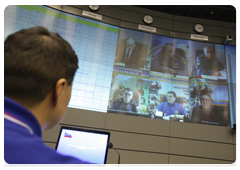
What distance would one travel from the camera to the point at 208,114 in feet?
9.10

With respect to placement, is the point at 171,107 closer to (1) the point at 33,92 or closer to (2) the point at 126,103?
(2) the point at 126,103

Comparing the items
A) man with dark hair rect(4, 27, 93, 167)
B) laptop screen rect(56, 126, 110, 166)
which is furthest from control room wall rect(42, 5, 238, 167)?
man with dark hair rect(4, 27, 93, 167)

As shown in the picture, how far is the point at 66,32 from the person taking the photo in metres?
2.70

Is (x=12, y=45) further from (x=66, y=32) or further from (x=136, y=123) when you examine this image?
(x=66, y=32)

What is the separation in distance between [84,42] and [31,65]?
257cm

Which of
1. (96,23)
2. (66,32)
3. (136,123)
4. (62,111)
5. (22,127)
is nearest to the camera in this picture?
(22,127)

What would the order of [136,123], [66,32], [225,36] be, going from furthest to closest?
1. [225,36]
2. [66,32]
3. [136,123]

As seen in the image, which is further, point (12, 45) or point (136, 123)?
point (136, 123)

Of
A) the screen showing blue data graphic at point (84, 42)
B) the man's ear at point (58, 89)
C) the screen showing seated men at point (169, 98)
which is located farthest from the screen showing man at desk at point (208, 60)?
the man's ear at point (58, 89)

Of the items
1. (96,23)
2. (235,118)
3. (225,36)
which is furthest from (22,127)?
(225,36)

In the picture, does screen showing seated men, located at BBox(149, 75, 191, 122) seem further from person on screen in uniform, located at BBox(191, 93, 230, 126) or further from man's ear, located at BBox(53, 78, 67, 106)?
man's ear, located at BBox(53, 78, 67, 106)

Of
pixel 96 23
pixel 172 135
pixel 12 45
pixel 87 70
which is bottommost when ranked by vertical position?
pixel 172 135

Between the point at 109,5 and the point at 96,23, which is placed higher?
the point at 109,5
